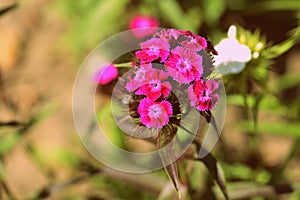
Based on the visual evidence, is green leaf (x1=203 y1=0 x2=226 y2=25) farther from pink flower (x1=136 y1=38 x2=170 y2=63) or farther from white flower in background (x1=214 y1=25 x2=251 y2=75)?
pink flower (x1=136 y1=38 x2=170 y2=63)

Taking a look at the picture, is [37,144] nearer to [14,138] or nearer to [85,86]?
[85,86]

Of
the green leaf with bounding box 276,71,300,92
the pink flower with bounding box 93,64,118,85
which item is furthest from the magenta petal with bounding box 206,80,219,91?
the green leaf with bounding box 276,71,300,92

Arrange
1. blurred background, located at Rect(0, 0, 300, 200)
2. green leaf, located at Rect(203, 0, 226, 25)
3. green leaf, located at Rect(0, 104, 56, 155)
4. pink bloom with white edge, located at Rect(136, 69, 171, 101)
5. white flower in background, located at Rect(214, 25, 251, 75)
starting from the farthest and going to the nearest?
1. green leaf, located at Rect(203, 0, 226, 25)
2. blurred background, located at Rect(0, 0, 300, 200)
3. green leaf, located at Rect(0, 104, 56, 155)
4. white flower in background, located at Rect(214, 25, 251, 75)
5. pink bloom with white edge, located at Rect(136, 69, 171, 101)

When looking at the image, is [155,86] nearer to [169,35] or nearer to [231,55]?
[169,35]

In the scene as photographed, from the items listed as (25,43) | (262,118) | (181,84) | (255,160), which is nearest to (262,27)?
(262,118)

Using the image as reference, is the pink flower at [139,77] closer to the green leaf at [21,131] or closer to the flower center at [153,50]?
the flower center at [153,50]

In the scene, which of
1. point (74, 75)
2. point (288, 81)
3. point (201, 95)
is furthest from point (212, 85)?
point (74, 75)
